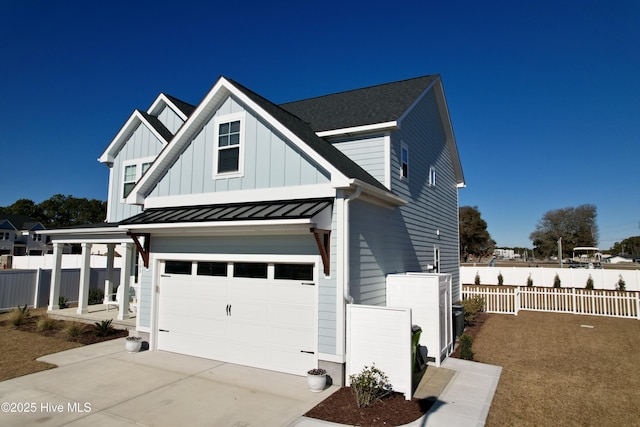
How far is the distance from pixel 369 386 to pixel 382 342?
859mm

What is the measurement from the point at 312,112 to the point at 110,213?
922 cm

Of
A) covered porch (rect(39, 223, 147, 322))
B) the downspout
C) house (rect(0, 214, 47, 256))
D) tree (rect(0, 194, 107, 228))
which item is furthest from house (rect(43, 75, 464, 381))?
tree (rect(0, 194, 107, 228))

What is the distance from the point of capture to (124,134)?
1476 cm

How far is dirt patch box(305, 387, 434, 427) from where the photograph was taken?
5766mm

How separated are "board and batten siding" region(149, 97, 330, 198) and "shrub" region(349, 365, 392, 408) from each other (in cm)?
392

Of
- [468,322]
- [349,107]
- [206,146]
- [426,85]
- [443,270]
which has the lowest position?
[468,322]

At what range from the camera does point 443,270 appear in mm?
15844

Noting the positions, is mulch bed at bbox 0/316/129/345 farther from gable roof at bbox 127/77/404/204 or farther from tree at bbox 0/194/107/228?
tree at bbox 0/194/107/228

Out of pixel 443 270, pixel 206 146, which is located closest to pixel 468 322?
pixel 443 270

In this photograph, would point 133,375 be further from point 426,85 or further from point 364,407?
point 426,85

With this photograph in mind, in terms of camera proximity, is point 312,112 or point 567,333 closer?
point 567,333

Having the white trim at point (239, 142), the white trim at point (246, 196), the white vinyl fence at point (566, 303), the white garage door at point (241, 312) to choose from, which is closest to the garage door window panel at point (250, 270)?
the white garage door at point (241, 312)

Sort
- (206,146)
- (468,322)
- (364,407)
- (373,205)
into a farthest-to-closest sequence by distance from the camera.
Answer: (468,322) → (206,146) → (373,205) → (364,407)

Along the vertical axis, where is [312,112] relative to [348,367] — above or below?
above
